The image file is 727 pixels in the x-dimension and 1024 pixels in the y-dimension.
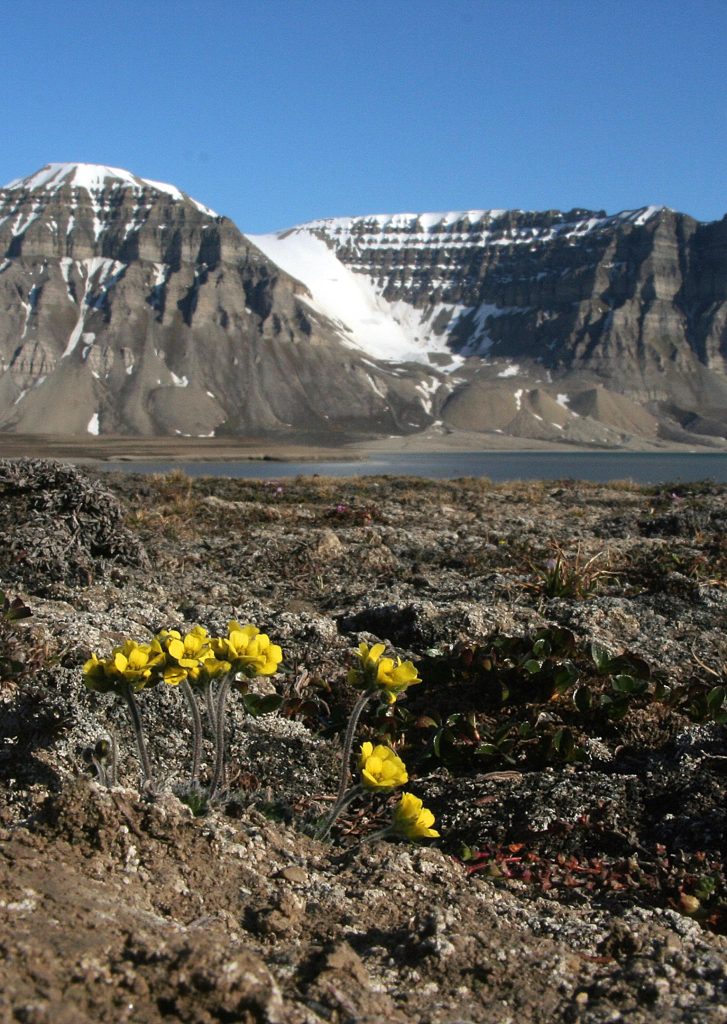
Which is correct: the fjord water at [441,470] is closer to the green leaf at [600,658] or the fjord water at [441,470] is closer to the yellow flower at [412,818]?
the green leaf at [600,658]

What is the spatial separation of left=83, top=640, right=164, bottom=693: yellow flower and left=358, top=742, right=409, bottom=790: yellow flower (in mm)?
698

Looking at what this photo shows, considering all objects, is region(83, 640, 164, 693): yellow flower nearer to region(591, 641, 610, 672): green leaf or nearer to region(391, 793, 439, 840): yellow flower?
region(391, 793, 439, 840): yellow flower

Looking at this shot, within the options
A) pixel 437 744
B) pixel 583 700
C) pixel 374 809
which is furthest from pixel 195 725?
pixel 583 700

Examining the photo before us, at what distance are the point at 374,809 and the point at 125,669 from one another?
1.33 meters

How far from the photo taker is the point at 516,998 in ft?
7.00

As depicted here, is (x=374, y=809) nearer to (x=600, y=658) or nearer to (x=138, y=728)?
(x=138, y=728)

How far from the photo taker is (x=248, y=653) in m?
2.82

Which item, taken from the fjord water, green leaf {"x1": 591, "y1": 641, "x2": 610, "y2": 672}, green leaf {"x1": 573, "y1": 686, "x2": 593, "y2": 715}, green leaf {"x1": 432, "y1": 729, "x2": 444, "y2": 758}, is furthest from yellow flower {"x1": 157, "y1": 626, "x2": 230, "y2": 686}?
the fjord water

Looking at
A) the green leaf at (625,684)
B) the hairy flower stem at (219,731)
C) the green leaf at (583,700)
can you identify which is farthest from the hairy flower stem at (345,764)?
the green leaf at (625,684)

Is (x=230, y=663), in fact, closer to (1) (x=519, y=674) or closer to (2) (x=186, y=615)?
(1) (x=519, y=674)

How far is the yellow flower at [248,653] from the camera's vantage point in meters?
2.79

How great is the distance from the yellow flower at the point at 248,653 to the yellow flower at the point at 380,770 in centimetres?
39

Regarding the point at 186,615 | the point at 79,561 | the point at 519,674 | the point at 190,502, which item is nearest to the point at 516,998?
the point at 519,674

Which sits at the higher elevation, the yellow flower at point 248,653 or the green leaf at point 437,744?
the yellow flower at point 248,653
